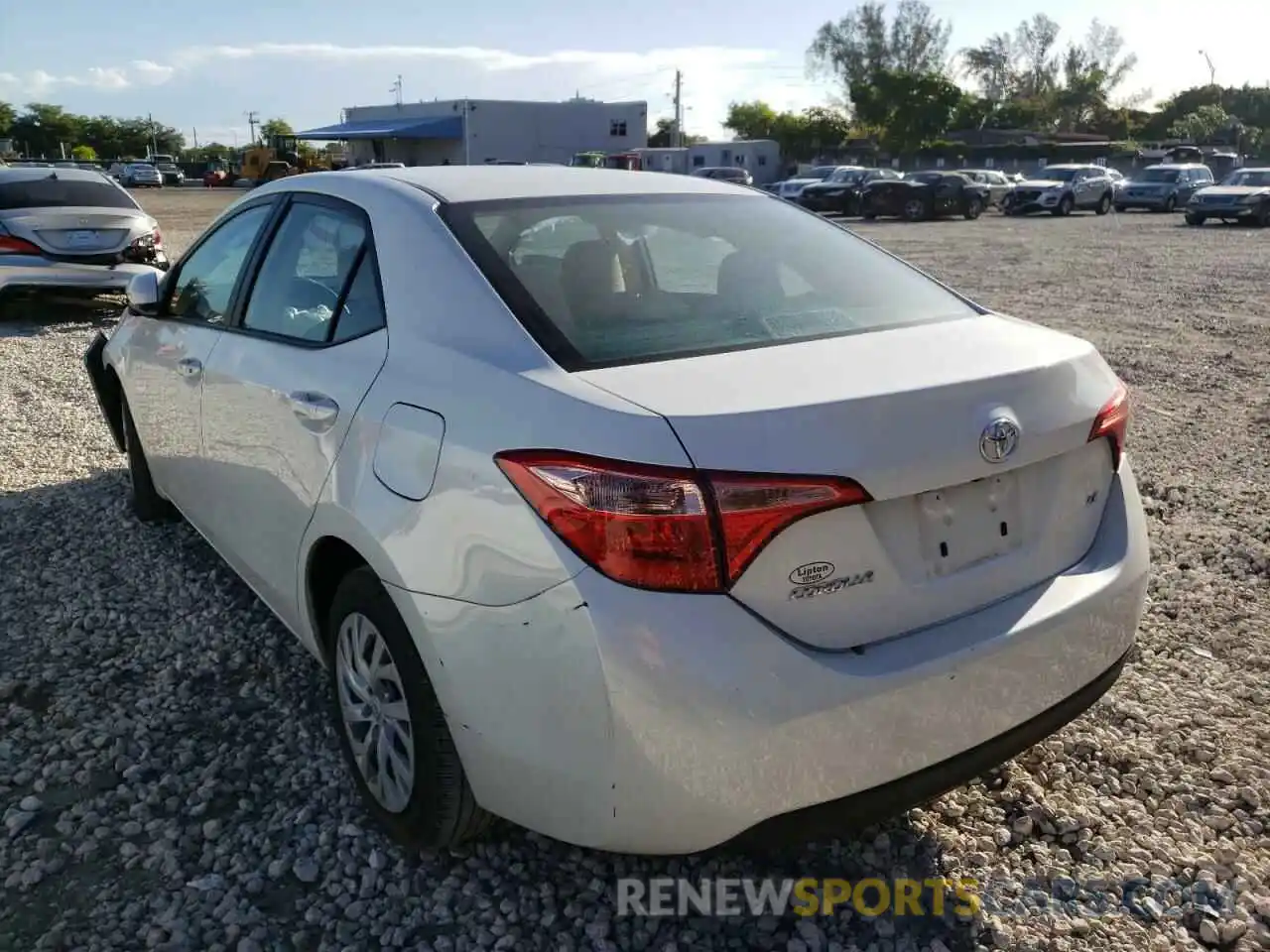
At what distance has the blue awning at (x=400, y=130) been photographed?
219ft

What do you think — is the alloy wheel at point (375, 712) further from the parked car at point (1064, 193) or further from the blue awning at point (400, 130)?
the blue awning at point (400, 130)

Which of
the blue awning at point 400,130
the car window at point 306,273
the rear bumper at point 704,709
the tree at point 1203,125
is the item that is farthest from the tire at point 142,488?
the tree at point 1203,125

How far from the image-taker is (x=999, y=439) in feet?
7.18

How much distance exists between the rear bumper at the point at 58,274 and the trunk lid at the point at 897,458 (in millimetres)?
9441

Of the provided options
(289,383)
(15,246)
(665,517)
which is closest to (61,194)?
(15,246)

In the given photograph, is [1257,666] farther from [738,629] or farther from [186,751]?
[186,751]

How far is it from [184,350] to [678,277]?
1.93 meters

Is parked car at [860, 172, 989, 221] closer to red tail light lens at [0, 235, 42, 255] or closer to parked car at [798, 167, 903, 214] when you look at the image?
parked car at [798, 167, 903, 214]

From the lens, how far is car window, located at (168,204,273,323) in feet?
11.9

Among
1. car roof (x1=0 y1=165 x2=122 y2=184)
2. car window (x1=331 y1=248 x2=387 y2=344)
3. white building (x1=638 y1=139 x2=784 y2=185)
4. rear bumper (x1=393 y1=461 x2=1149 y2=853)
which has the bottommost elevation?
rear bumper (x1=393 y1=461 x2=1149 y2=853)

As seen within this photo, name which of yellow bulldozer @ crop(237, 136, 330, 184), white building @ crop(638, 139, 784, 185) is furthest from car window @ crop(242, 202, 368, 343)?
white building @ crop(638, 139, 784, 185)

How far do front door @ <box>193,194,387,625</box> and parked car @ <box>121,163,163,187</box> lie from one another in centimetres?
6554

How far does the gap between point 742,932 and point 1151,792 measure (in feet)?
4.24

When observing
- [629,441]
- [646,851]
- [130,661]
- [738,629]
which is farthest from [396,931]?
[130,661]
